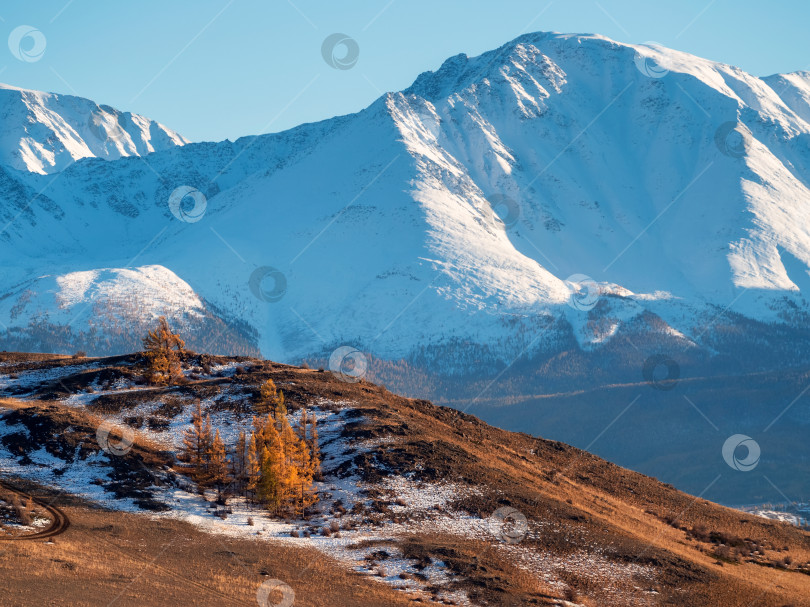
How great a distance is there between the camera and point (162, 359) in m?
93.4

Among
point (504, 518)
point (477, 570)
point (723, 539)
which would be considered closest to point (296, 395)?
point (504, 518)

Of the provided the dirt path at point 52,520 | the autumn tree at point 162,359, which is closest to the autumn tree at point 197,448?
the dirt path at point 52,520

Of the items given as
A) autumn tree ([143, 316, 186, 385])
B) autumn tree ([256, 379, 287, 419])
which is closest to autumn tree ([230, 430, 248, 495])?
autumn tree ([256, 379, 287, 419])

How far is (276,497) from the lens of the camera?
69.9 metres

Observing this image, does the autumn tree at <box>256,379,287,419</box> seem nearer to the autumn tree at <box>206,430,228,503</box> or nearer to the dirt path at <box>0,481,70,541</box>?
the autumn tree at <box>206,430,228,503</box>

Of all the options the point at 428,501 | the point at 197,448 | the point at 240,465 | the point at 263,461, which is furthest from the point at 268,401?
the point at 428,501

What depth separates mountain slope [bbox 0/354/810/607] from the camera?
6275 centimetres

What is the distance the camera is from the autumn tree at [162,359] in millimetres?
92938

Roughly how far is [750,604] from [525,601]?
17.1m

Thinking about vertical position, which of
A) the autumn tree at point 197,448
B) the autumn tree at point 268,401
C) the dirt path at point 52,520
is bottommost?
the dirt path at point 52,520

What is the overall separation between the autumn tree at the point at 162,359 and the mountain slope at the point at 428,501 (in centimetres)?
176

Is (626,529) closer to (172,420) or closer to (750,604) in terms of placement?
(750,604)

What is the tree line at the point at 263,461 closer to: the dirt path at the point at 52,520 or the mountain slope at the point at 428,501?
the mountain slope at the point at 428,501

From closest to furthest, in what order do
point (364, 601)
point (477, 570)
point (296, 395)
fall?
point (364, 601)
point (477, 570)
point (296, 395)
